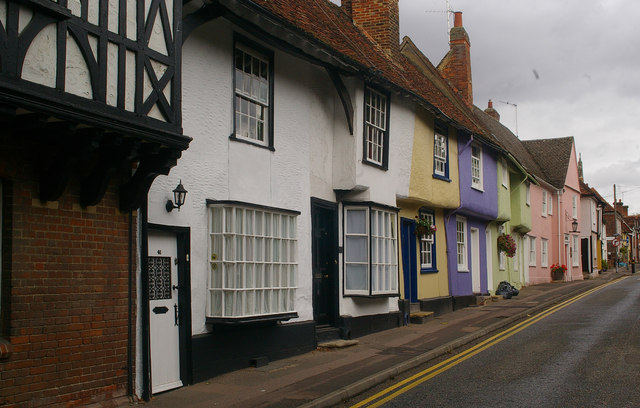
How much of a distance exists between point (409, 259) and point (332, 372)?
781 centimetres

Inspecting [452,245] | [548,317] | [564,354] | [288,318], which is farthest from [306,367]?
[452,245]

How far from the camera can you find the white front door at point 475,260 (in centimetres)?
2261

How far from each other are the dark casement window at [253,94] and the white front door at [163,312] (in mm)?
2346

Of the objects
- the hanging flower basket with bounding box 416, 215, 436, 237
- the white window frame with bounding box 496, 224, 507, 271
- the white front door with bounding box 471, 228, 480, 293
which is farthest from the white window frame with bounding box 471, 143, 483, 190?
the hanging flower basket with bounding box 416, 215, 436, 237

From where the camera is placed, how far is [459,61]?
85.4ft

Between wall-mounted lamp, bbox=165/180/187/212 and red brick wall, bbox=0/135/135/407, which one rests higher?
wall-mounted lamp, bbox=165/180/187/212

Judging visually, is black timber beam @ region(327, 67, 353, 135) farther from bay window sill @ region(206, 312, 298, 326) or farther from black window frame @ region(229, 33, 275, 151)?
bay window sill @ region(206, 312, 298, 326)

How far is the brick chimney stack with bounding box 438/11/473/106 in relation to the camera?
85.0 ft

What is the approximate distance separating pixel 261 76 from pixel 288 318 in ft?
14.1

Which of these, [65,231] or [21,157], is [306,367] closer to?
[65,231]

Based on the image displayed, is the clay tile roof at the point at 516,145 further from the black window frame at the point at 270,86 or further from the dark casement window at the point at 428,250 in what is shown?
the black window frame at the point at 270,86

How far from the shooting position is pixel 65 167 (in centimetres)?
715

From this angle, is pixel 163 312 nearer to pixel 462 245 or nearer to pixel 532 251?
pixel 462 245

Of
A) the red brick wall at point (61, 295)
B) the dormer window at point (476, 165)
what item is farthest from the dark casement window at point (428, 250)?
the red brick wall at point (61, 295)
